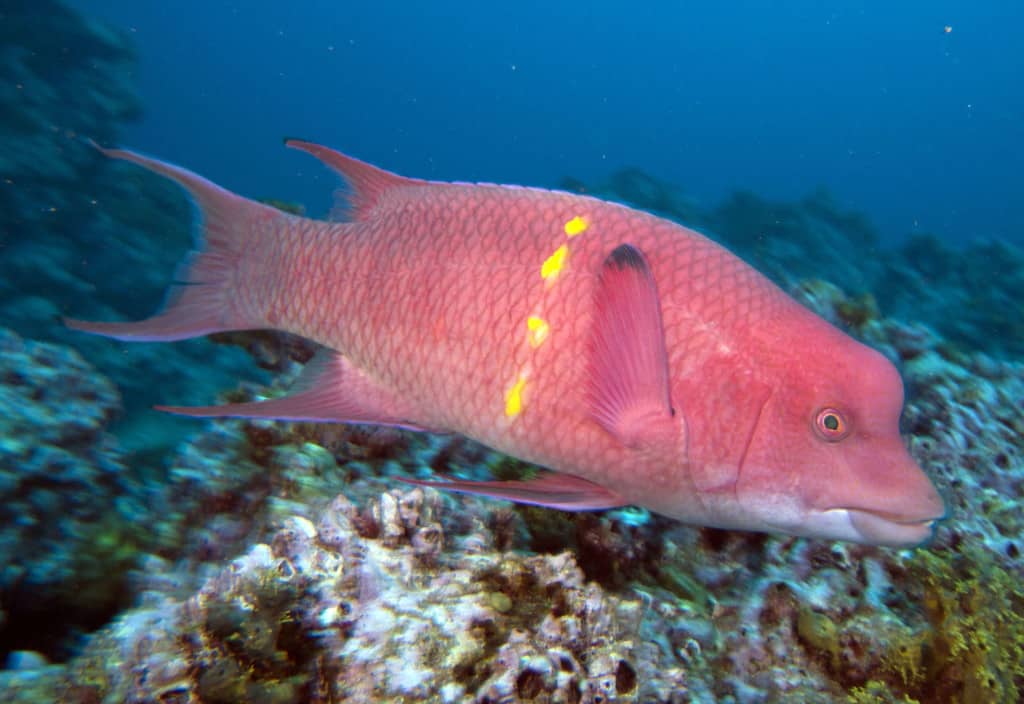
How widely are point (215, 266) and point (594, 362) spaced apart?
1938 millimetres

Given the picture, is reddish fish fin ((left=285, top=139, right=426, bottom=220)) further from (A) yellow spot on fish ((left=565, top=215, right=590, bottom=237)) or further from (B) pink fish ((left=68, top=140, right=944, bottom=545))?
(A) yellow spot on fish ((left=565, top=215, right=590, bottom=237))

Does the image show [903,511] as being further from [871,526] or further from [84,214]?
[84,214]

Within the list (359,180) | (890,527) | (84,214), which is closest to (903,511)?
(890,527)

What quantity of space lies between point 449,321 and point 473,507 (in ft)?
2.40

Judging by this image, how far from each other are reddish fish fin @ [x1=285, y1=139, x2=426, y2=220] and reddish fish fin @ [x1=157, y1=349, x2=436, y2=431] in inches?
28.2

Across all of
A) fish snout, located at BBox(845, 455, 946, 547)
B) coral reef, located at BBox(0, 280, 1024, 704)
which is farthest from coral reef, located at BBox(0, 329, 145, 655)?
→ fish snout, located at BBox(845, 455, 946, 547)

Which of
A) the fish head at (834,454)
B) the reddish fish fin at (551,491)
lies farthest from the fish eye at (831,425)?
the reddish fish fin at (551,491)

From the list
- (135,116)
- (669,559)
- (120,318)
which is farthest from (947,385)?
(135,116)

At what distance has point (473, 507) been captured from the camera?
2359mm

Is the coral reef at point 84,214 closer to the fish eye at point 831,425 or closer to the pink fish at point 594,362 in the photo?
the pink fish at point 594,362

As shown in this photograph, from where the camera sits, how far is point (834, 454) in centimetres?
204

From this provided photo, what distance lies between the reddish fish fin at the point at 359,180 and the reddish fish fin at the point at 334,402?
72 centimetres

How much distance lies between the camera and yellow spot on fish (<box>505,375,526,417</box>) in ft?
7.52

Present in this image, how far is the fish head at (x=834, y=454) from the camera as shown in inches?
78.1
